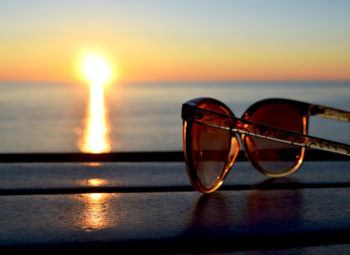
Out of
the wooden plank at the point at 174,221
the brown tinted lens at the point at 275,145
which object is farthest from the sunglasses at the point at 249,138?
the wooden plank at the point at 174,221

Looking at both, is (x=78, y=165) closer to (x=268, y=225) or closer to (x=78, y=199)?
(x=78, y=199)

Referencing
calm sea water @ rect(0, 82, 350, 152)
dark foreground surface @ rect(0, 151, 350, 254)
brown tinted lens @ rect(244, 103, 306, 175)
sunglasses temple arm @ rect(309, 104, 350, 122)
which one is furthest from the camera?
calm sea water @ rect(0, 82, 350, 152)

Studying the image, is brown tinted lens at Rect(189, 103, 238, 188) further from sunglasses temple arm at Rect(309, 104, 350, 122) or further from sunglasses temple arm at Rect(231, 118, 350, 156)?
sunglasses temple arm at Rect(309, 104, 350, 122)

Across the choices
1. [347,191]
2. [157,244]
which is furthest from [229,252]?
[347,191]

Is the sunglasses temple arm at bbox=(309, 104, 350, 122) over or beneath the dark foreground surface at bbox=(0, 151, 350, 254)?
over

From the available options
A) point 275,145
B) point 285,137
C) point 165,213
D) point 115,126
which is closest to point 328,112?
point 275,145

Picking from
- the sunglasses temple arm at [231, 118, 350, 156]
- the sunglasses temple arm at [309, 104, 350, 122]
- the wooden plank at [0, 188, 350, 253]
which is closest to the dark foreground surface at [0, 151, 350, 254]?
the wooden plank at [0, 188, 350, 253]

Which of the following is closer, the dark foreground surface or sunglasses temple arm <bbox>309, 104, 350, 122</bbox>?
the dark foreground surface

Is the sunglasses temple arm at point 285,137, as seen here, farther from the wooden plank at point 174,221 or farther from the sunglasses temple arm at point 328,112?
the sunglasses temple arm at point 328,112

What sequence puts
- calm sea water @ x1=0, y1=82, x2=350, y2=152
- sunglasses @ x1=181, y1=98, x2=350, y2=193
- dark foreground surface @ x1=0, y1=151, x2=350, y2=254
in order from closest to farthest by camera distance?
dark foreground surface @ x1=0, y1=151, x2=350, y2=254, sunglasses @ x1=181, y1=98, x2=350, y2=193, calm sea water @ x1=0, y1=82, x2=350, y2=152
